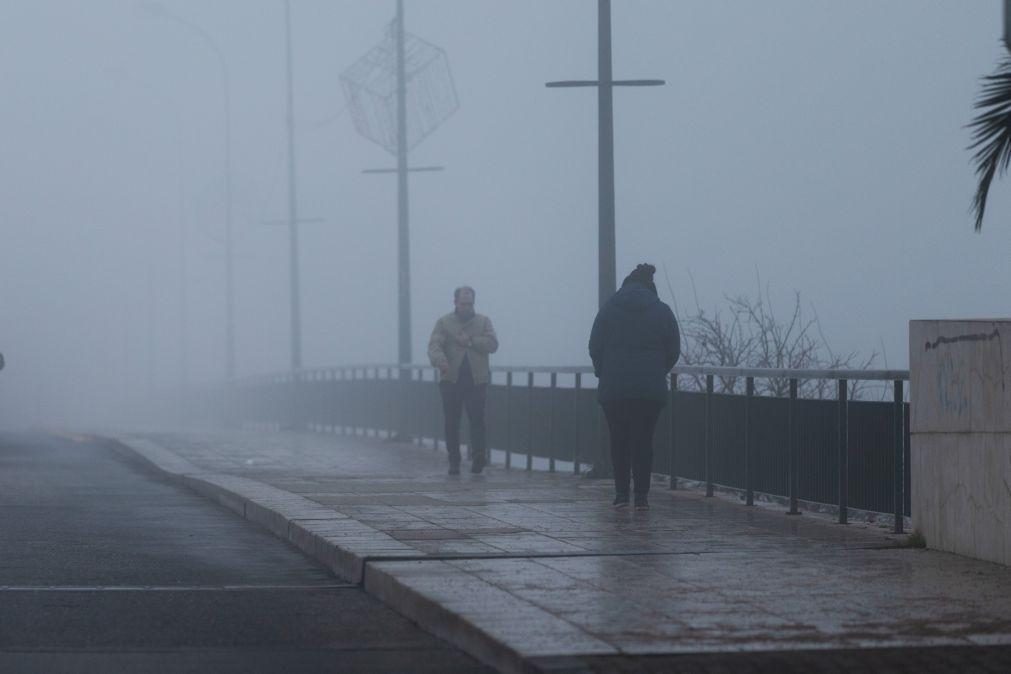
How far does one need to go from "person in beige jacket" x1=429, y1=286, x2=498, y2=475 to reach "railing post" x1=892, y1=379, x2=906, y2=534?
7.55m

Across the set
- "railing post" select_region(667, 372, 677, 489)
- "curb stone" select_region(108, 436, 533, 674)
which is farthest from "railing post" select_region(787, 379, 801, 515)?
"curb stone" select_region(108, 436, 533, 674)

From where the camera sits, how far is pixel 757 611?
8.32 metres

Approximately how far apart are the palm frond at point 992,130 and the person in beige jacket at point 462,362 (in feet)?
37.5

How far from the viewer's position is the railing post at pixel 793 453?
13.7 metres

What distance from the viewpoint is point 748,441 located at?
14.7 meters

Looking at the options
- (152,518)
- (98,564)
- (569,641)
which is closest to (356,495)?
(152,518)

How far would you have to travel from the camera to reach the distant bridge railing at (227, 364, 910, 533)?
12.4 metres

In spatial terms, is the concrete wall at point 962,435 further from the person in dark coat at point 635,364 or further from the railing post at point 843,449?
the person in dark coat at point 635,364

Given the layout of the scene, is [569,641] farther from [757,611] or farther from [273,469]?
[273,469]

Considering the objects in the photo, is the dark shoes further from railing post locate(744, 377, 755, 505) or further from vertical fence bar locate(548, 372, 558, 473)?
railing post locate(744, 377, 755, 505)

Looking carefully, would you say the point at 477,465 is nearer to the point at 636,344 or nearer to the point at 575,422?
the point at 575,422

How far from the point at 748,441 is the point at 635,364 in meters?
1.11

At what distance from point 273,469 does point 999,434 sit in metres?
10.9

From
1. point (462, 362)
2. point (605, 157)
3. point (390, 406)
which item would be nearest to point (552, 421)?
point (462, 362)
